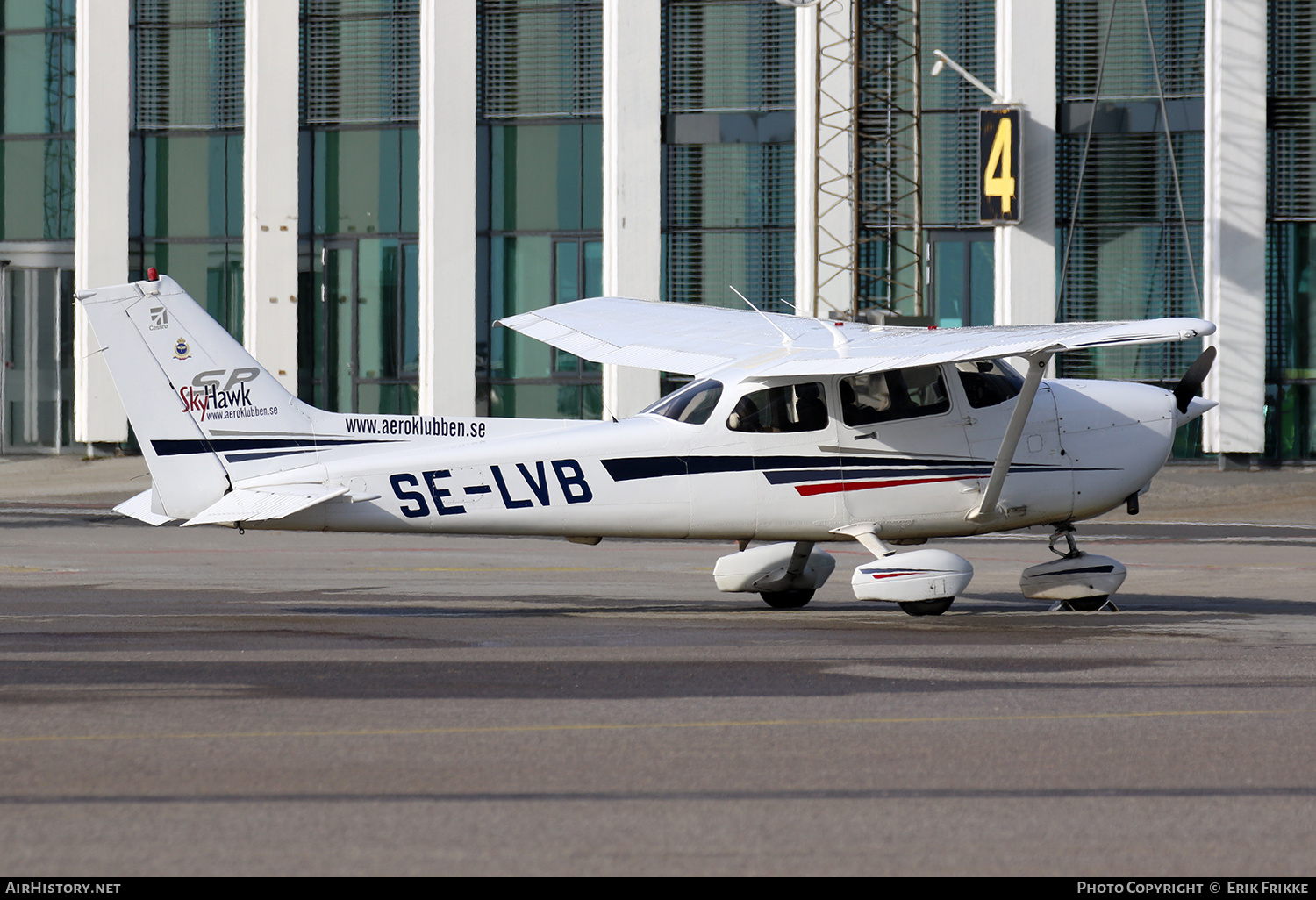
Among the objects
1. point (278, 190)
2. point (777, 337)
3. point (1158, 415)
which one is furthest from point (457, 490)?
point (278, 190)

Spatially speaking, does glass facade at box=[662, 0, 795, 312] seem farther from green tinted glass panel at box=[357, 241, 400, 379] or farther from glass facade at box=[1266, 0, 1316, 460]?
glass facade at box=[1266, 0, 1316, 460]

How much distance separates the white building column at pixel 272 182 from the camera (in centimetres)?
3547

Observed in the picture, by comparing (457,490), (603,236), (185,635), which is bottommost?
(185,635)

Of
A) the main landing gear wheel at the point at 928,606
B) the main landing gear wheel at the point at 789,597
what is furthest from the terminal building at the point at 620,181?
the main landing gear wheel at the point at 928,606

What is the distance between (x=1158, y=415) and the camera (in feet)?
44.6

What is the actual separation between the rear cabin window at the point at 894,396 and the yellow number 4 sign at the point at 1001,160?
20.4 m

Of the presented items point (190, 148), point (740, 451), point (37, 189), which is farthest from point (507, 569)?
point (37, 189)

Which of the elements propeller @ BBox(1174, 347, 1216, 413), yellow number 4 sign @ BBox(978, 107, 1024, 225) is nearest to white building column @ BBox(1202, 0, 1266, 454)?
yellow number 4 sign @ BBox(978, 107, 1024, 225)

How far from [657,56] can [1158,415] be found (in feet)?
74.8

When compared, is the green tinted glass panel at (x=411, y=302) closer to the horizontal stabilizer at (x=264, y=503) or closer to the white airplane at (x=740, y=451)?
the white airplane at (x=740, y=451)

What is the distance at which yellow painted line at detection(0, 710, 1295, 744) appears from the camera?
→ 23.9 ft

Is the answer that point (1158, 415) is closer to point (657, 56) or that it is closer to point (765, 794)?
point (765, 794)

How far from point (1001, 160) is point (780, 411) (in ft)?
69.8

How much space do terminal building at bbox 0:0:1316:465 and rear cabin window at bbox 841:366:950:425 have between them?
17395 millimetres
